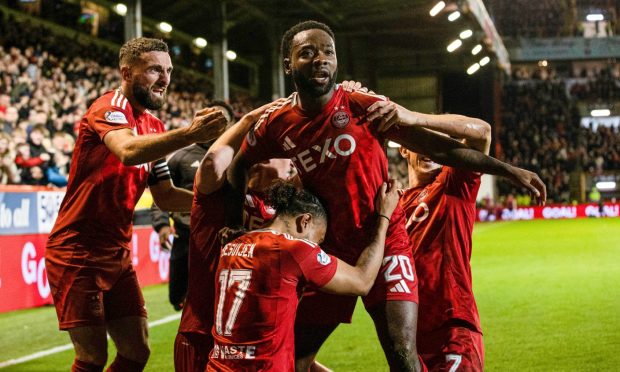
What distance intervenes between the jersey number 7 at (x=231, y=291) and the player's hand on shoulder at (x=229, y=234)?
36cm

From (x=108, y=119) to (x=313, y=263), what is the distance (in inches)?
58.6

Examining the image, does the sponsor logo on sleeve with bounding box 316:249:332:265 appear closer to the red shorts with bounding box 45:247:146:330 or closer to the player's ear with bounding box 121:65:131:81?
the red shorts with bounding box 45:247:146:330

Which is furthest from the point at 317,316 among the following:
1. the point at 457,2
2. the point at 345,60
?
the point at 345,60

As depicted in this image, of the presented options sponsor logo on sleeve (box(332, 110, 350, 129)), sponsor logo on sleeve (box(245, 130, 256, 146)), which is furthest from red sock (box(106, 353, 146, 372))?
sponsor logo on sleeve (box(332, 110, 350, 129))

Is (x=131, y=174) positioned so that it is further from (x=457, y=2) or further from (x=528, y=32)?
(x=528, y=32)

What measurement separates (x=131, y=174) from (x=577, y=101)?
50.0 m

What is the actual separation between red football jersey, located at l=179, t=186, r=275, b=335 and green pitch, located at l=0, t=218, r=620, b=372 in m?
3.02

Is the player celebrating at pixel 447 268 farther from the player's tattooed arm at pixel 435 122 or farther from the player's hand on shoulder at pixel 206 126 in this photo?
the player's hand on shoulder at pixel 206 126

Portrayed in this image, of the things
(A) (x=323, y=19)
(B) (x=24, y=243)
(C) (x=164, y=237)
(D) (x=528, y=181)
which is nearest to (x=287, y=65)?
(D) (x=528, y=181)

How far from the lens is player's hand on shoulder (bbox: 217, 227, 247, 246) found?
4.37 meters

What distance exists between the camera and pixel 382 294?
4.39 metres

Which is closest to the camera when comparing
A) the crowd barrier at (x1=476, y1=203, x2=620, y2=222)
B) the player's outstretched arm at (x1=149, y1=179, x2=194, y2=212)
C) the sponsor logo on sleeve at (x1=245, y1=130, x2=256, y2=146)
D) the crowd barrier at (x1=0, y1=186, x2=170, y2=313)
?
the sponsor logo on sleeve at (x1=245, y1=130, x2=256, y2=146)

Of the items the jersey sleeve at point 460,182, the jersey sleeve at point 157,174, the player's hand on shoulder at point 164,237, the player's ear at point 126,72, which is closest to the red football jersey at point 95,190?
the player's ear at point 126,72

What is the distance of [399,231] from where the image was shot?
4578 millimetres
